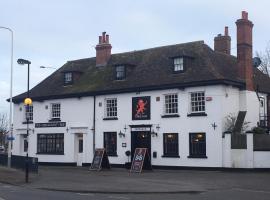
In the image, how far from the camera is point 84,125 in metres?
39.2

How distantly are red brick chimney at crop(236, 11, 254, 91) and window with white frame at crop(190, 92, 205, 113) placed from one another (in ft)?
11.6

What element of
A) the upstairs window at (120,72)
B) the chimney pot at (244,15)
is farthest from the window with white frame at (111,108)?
the chimney pot at (244,15)

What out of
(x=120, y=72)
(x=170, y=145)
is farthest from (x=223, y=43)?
(x=170, y=145)

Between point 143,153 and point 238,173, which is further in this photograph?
point 143,153

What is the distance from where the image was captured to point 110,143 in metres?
37.8

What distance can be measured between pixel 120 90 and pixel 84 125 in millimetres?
4757

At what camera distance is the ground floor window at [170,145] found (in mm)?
34156

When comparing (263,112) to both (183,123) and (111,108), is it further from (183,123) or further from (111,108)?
(111,108)

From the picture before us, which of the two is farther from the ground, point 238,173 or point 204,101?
point 204,101

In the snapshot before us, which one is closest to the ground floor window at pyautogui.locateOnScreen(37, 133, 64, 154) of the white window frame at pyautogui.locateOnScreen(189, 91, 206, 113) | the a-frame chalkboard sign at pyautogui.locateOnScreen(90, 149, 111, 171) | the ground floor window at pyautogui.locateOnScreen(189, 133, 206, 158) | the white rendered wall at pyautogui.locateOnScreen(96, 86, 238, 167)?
the white rendered wall at pyautogui.locateOnScreen(96, 86, 238, 167)

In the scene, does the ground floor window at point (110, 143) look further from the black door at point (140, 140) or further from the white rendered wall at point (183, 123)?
the black door at point (140, 140)

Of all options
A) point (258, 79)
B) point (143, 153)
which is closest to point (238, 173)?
point (143, 153)

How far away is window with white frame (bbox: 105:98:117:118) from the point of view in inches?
1486

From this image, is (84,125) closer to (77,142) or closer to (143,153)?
(77,142)
